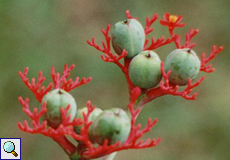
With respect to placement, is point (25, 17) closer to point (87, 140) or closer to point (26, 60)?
point (26, 60)

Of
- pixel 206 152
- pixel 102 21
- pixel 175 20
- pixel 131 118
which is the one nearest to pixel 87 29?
pixel 102 21

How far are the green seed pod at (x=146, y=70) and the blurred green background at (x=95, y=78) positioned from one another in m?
1.98

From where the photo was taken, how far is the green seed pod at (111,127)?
0.97 meters

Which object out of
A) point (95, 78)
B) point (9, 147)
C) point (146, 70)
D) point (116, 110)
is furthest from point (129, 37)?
point (95, 78)

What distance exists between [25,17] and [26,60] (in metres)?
0.36

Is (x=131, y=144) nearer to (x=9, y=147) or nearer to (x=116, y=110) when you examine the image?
(x=116, y=110)

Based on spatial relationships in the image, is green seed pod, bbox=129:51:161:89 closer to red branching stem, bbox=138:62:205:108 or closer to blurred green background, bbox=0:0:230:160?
red branching stem, bbox=138:62:205:108

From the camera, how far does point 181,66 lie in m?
1.13

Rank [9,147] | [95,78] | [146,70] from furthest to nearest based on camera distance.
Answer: [95,78], [9,147], [146,70]

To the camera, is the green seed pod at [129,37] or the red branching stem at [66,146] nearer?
the red branching stem at [66,146]

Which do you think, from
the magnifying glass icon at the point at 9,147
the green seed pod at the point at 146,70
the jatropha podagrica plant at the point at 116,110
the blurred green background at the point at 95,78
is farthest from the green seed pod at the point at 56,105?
the blurred green background at the point at 95,78

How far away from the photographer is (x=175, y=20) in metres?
1.33

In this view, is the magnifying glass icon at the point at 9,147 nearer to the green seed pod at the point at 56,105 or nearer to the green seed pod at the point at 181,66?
the green seed pod at the point at 56,105

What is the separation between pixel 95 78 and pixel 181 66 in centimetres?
223
